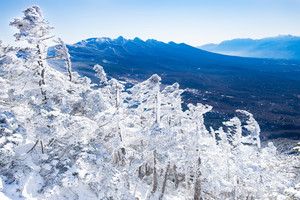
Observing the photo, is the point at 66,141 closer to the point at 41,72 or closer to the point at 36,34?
the point at 41,72

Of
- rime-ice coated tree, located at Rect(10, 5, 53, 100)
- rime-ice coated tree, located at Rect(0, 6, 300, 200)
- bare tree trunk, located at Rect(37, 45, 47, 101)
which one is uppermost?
rime-ice coated tree, located at Rect(10, 5, 53, 100)

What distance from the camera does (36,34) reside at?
27.9ft

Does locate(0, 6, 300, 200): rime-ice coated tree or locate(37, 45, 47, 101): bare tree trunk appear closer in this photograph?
locate(0, 6, 300, 200): rime-ice coated tree

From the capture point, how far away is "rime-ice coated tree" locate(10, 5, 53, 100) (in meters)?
8.06

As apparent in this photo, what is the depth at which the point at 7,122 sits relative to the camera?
745cm

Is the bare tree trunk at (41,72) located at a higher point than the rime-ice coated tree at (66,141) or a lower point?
higher

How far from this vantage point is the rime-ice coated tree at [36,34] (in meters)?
8.06

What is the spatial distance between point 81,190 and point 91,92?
18.3 feet

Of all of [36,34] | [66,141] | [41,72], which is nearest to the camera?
[36,34]

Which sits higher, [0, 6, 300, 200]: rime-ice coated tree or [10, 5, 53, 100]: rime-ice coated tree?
[10, 5, 53, 100]: rime-ice coated tree

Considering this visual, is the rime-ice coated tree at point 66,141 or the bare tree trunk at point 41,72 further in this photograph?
the bare tree trunk at point 41,72

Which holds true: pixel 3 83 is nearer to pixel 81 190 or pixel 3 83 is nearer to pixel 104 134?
pixel 104 134

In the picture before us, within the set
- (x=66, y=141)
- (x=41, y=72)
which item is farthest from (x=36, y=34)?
(x=66, y=141)

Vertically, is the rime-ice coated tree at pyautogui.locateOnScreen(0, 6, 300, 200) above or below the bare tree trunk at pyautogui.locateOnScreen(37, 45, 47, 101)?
below
